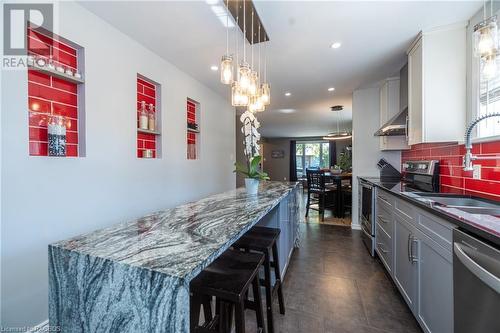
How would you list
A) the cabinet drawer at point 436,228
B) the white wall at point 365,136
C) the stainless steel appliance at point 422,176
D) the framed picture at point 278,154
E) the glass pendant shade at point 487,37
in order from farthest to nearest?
the framed picture at point 278,154 → the white wall at point 365,136 → the stainless steel appliance at point 422,176 → the glass pendant shade at point 487,37 → the cabinet drawer at point 436,228

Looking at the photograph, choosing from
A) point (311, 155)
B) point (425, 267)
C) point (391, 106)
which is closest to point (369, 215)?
point (425, 267)

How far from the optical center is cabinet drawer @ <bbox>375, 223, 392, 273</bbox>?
2.14 metres

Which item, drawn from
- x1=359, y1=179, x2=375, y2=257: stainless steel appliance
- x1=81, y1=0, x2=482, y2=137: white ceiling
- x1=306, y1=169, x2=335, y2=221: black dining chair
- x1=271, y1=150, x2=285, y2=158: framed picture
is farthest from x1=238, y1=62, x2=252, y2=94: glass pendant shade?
x1=271, y1=150, x2=285, y2=158: framed picture

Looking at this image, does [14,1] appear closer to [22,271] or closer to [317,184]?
[22,271]

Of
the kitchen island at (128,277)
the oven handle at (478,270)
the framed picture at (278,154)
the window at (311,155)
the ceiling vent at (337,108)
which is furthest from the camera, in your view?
the framed picture at (278,154)

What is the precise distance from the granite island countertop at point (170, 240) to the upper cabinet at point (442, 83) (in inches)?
75.7

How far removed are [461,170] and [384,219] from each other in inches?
30.8

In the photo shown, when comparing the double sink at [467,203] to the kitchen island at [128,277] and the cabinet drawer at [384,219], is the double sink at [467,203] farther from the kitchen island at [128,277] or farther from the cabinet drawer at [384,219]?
Answer: the kitchen island at [128,277]

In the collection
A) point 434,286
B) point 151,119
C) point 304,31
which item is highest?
point 304,31

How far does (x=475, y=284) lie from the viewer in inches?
37.5

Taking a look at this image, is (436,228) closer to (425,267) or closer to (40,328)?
(425,267)

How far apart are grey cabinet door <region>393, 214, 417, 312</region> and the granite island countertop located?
48.0 inches

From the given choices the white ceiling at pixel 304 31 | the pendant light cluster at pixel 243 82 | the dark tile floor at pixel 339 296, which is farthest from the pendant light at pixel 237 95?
the dark tile floor at pixel 339 296

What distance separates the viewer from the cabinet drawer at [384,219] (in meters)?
2.14
